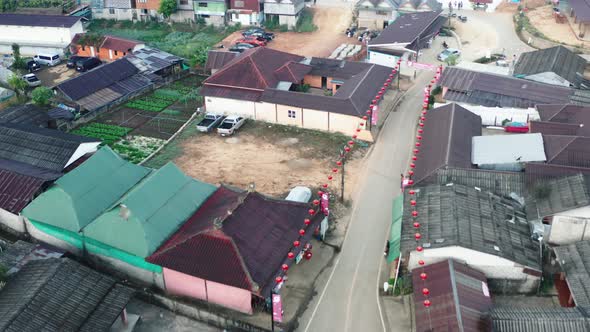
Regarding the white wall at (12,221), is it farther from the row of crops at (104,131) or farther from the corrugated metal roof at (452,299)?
the corrugated metal roof at (452,299)

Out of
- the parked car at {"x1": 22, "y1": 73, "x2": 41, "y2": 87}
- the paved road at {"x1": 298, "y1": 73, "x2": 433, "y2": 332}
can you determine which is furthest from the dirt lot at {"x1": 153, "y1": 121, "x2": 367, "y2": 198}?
the parked car at {"x1": 22, "y1": 73, "x2": 41, "y2": 87}

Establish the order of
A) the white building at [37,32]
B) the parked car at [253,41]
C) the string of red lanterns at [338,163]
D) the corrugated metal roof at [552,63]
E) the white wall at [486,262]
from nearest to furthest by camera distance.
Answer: the white wall at [486,262] < the string of red lanterns at [338,163] < the corrugated metal roof at [552,63] < the white building at [37,32] < the parked car at [253,41]

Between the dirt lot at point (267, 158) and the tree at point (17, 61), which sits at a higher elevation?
the tree at point (17, 61)

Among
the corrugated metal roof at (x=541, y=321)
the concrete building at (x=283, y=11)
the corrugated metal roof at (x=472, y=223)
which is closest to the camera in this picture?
the corrugated metal roof at (x=541, y=321)

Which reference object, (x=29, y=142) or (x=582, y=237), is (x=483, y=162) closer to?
(x=582, y=237)

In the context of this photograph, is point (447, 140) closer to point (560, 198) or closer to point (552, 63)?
point (560, 198)

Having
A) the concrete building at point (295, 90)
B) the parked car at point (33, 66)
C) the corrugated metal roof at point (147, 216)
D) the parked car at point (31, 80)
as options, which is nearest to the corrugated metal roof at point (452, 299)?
the corrugated metal roof at point (147, 216)

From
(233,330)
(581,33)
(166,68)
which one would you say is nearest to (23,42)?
(166,68)

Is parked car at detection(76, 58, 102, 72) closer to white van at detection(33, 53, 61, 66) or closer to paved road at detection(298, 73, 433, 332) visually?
white van at detection(33, 53, 61, 66)
